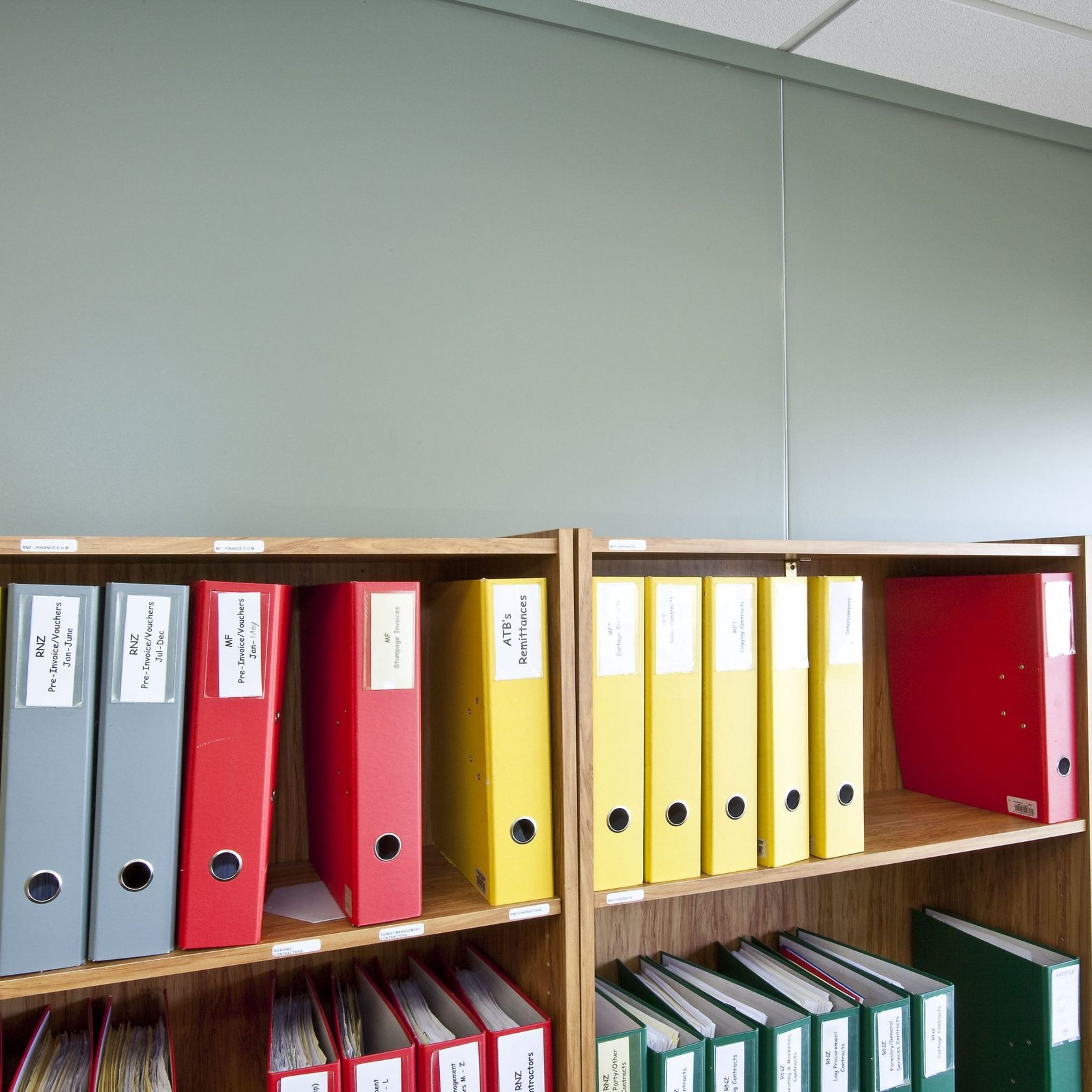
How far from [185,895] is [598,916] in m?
0.77

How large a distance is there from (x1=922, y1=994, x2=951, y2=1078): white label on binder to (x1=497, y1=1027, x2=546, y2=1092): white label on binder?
66 cm

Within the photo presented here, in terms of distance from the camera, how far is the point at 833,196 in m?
1.92

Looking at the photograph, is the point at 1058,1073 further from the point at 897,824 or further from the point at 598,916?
the point at 598,916

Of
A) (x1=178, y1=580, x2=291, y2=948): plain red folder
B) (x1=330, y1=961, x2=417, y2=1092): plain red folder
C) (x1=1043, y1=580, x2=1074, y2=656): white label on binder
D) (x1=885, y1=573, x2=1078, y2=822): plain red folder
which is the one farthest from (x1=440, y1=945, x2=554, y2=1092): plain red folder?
(x1=1043, y1=580, x2=1074, y2=656): white label on binder

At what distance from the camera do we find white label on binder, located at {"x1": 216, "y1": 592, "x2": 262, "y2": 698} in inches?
43.1

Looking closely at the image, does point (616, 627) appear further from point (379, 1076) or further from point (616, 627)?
point (379, 1076)

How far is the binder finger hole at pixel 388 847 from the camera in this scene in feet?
3.84

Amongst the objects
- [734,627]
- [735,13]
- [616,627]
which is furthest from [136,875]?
[735,13]

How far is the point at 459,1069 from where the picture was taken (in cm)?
120

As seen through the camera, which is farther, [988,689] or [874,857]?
[988,689]

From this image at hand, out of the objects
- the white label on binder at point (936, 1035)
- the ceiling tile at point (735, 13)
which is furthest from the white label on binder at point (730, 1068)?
the ceiling tile at point (735, 13)

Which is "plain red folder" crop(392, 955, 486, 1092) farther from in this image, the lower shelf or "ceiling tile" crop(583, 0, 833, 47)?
"ceiling tile" crop(583, 0, 833, 47)

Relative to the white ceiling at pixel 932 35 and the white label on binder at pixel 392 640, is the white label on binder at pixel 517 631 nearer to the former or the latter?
the white label on binder at pixel 392 640

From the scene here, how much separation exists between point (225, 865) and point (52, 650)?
32 cm
